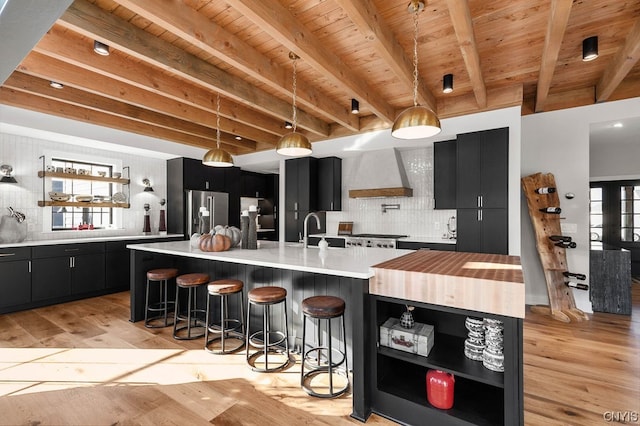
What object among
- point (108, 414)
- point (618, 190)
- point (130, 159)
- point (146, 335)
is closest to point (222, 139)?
point (130, 159)

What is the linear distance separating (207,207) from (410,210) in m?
4.02

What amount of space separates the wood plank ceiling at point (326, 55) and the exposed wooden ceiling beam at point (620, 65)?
0.04 feet

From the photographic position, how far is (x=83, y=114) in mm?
4340

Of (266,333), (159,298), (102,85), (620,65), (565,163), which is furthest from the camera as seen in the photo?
(565,163)

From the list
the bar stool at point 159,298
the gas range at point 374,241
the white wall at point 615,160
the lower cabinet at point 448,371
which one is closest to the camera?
the lower cabinet at point 448,371

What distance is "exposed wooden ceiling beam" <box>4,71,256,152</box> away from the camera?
332cm

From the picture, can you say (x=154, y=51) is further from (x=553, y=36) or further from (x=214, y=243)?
(x=553, y=36)

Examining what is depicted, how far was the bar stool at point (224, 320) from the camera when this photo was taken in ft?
9.07

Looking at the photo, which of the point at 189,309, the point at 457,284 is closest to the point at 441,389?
the point at 457,284

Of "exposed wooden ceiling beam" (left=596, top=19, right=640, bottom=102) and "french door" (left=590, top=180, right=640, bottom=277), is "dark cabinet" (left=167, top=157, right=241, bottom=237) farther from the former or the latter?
"french door" (left=590, top=180, right=640, bottom=277)

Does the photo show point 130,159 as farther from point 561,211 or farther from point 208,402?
point 561,211

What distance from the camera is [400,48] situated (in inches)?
110

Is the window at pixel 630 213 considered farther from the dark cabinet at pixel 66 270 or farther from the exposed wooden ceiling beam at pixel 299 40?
the dark cabinet at pixel 66 270

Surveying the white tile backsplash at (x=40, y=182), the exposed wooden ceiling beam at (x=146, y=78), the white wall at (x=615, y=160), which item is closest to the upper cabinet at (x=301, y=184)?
the exposed wooden ceiling beam at (x=146, y=78)
